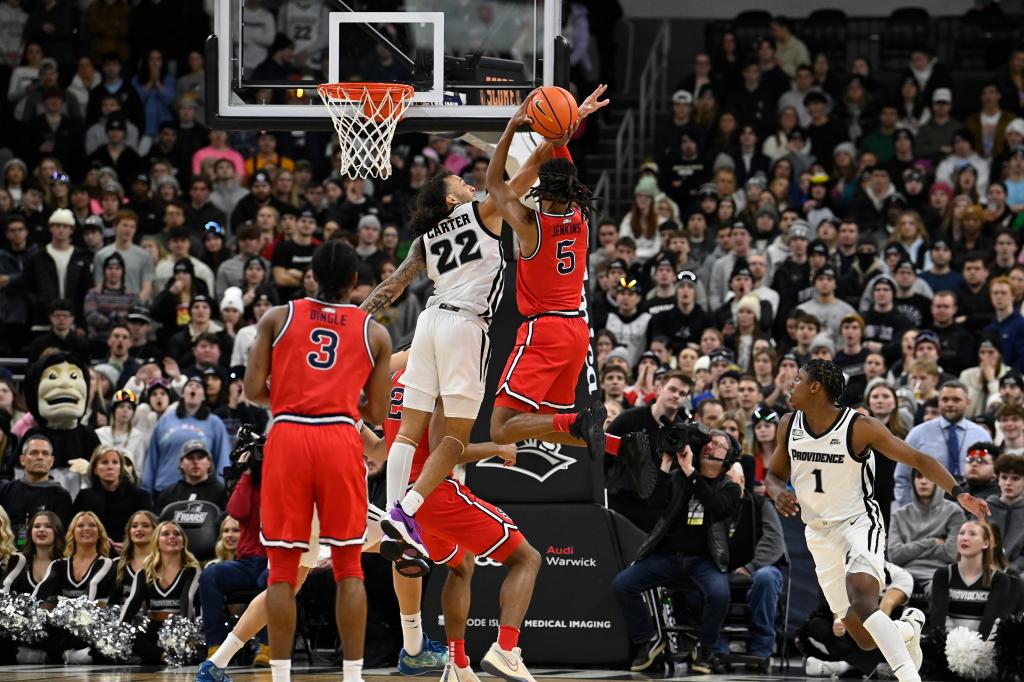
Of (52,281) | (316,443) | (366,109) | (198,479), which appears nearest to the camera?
(316,443)

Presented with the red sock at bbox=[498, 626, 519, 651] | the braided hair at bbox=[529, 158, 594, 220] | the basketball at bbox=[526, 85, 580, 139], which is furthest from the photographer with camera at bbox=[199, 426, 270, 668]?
the basketball at bbox=[526, 85, 580, 139]

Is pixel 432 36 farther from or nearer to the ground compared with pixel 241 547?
farther from the ground

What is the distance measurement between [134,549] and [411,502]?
15.3ft

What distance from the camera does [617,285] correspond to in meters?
16.8

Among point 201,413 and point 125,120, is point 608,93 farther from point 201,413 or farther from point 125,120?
point 201,413

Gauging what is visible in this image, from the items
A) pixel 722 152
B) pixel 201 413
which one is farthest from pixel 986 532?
pixel 722 152

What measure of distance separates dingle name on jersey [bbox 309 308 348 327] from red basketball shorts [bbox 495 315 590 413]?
66.3 inches

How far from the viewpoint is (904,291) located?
16375 mm

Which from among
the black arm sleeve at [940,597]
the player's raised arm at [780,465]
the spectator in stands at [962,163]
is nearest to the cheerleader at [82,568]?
the player's raised arm at [780,465]

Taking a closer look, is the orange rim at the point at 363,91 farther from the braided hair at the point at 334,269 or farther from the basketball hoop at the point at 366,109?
the braided hair at the point at 334,269

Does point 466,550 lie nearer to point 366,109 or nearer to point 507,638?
point 507,638

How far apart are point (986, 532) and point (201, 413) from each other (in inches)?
274

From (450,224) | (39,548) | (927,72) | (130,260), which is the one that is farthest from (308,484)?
(927,72)

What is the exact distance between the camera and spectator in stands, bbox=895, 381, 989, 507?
43.1 ft
